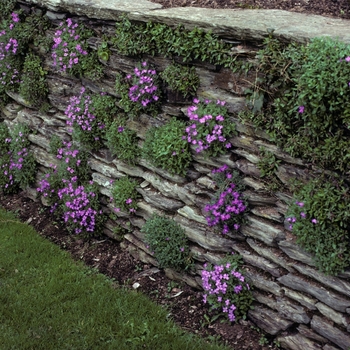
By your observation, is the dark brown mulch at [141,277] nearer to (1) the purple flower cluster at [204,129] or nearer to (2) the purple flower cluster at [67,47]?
(1) the purple flower cluster at [204,129]

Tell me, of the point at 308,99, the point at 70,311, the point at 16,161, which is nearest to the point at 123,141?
the point at 70,311

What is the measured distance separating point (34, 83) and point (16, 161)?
0.93m

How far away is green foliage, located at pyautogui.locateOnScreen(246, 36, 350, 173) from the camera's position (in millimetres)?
3068

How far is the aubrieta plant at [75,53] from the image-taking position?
4.94 metres

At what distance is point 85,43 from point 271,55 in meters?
2.21

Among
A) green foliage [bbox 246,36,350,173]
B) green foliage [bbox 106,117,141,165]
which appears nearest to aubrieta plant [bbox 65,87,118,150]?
green foliage [bbox 106,117,141,165]

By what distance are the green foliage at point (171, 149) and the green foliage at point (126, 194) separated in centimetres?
47

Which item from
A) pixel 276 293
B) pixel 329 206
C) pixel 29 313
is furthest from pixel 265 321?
pixel 29 313

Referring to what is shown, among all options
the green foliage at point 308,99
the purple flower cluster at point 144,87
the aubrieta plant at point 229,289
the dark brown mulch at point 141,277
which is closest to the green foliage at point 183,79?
the purple flower cluster at point 144,87

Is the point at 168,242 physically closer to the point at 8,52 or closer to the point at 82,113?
the point at 82,113

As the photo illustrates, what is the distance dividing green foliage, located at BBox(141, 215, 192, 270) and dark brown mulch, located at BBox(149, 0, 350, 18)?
76.5 inches

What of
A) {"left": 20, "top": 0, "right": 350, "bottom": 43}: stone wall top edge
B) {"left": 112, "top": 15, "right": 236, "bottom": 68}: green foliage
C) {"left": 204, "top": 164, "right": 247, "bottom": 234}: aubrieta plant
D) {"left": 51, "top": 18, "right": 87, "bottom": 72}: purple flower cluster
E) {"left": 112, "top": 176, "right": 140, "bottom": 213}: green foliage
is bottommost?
{"left": 112, "top": 176, "right": 140, "bottom": 213}: green foliage

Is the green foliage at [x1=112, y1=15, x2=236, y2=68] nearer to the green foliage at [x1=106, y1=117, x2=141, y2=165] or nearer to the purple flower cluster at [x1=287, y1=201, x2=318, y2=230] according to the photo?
the green foliage at [x1=106, y1=117, x2=141, y2=165]

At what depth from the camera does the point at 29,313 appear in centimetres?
404
